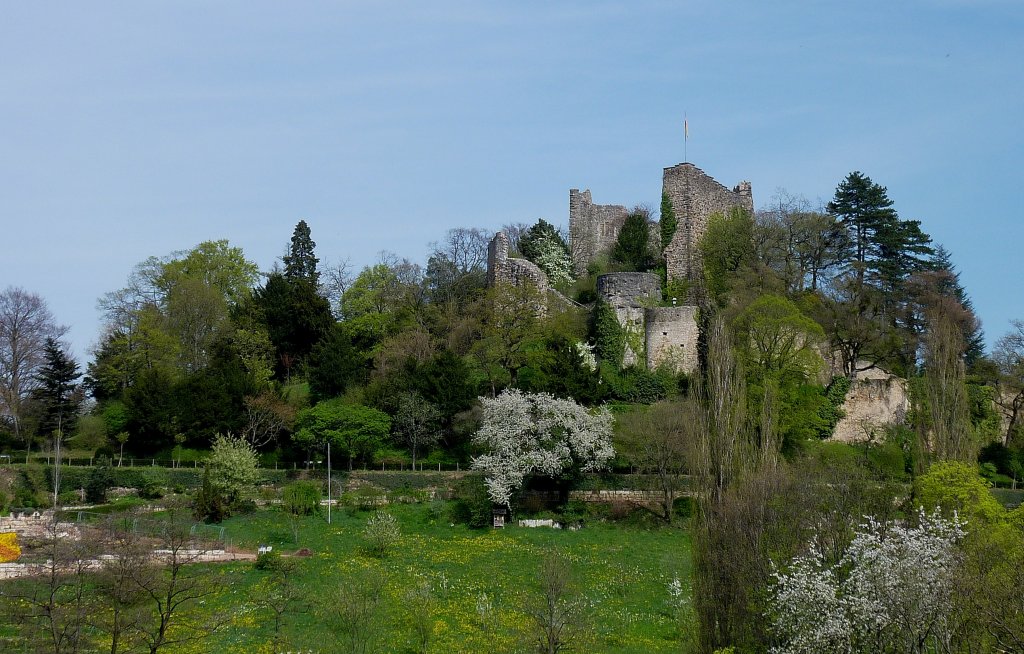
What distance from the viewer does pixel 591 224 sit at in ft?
202

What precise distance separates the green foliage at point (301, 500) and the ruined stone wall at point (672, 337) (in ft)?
51.7

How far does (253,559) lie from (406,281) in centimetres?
3285

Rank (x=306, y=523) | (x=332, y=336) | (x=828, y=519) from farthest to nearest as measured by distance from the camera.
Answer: (x=332, y=336) < (x=306, y=523) < (x=828, y=519)

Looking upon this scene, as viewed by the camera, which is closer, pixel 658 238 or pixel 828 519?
pixel 828 519

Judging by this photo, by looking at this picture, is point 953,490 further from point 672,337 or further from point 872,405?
point 672,337

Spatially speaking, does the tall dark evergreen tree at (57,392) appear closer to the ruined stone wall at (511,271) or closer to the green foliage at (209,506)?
the green foliage at (209,506)

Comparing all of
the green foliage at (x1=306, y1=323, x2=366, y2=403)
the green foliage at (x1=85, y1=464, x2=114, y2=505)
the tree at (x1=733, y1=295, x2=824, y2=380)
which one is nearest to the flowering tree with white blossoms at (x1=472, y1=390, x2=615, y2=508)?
the tree at (x1=733, y1=295, x2=824, y2=380)

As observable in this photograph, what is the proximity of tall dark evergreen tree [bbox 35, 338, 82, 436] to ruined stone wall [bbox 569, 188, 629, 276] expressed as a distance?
25633 millimetres

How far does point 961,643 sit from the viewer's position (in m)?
16.8

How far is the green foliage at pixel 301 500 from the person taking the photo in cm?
3566

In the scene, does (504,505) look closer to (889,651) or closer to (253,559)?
(253,559)

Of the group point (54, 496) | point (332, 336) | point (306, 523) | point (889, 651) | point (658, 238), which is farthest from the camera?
point (658, 238)

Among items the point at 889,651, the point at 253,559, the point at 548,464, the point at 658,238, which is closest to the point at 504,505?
the point at 548,464

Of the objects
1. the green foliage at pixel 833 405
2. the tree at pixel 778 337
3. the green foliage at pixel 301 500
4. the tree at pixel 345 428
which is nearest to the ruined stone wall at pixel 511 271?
the tree at pixel 345 428
